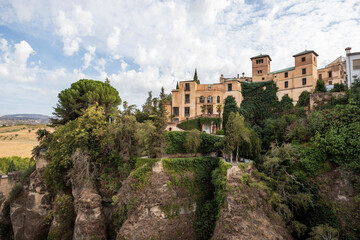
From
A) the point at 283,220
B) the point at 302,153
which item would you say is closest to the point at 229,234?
the point at 283,220

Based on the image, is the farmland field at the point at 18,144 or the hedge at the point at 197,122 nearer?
the hedge at the point at 197,122

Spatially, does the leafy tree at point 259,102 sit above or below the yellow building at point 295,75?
below

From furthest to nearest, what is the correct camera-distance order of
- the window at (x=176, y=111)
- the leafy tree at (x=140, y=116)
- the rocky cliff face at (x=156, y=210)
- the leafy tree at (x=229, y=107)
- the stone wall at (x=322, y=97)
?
the window at (x=176, y=111) < the leafy tree at (x=229, y=107) < the leafy tree at (x=140, y=116) < the stone wall at (x=322, y=97) < the rocky cliff face at (x=156, y=210)

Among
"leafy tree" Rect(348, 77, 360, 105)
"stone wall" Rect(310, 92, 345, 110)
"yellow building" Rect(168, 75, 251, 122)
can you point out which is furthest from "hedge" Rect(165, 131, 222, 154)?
"stone wall" Rect(310, 92, 345, 110)

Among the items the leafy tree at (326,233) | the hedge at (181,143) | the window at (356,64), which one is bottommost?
the leafy tree at (326,233)

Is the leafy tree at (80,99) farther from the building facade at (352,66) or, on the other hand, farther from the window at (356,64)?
the window at (356,64)

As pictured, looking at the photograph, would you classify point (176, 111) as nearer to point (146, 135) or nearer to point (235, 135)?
point (146, 135)

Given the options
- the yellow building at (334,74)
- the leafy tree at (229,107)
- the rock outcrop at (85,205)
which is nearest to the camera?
the rock outcrop at (85,205)

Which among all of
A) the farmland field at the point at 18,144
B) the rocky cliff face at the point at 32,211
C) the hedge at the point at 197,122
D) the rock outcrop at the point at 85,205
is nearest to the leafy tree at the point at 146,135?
the rock outcrop at the point at 85,205

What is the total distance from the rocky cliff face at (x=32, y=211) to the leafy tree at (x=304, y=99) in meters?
37.4

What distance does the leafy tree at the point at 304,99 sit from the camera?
27.3m

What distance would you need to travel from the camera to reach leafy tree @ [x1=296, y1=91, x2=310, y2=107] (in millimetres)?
27328

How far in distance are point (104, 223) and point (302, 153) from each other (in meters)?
19.2

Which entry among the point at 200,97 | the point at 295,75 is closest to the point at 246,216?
the point at 200,97
